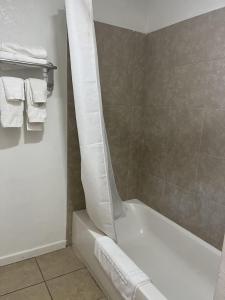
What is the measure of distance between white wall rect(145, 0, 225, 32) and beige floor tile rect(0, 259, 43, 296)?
2.29 m

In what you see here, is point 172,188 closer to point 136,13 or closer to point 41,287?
point 41,287

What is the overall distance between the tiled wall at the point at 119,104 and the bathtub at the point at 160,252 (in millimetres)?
254

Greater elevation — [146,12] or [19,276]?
[146,12]

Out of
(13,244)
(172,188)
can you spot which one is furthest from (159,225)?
(13,244)

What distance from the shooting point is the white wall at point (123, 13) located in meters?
1.83

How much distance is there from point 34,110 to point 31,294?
4.22ft

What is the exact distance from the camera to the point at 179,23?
5.77 ft

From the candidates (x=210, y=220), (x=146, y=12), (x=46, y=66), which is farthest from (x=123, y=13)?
(x=210, y=220)

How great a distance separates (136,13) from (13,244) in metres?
2.26

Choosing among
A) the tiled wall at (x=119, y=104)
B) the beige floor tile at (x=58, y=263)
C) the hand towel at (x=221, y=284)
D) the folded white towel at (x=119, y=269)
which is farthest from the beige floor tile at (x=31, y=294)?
the hand towel at (x=221, y=284)

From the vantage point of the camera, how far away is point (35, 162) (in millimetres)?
1765

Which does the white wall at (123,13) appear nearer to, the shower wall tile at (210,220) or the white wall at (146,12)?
the white wall at (146,12)

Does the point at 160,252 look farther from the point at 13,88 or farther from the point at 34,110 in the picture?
the point at 13,88

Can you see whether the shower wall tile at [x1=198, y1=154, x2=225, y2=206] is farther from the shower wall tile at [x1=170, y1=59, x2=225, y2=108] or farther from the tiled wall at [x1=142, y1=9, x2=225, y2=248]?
the shower wall tile at [x1=170, y1=59, x2=225, y2=108]
